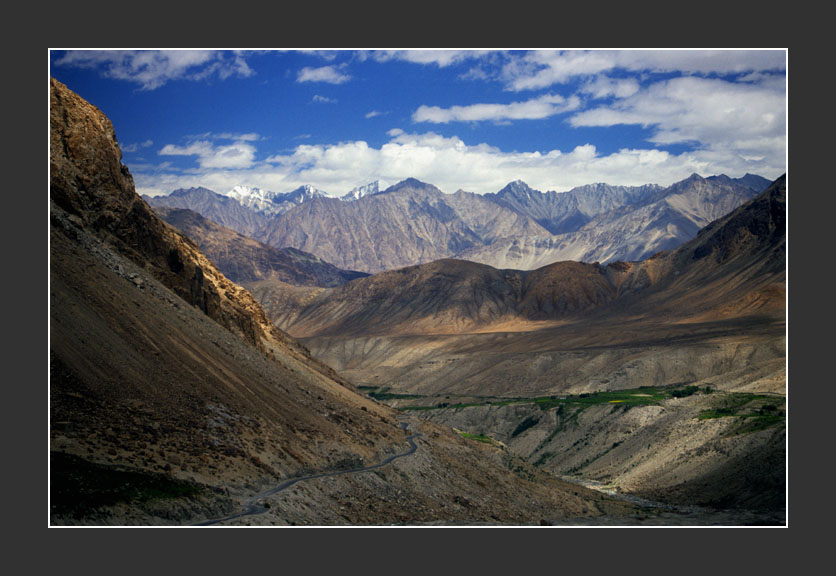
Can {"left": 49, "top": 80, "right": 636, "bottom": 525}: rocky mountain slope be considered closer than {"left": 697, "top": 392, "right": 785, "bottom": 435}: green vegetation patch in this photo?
Yes

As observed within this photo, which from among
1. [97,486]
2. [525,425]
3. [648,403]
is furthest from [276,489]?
[525,425]

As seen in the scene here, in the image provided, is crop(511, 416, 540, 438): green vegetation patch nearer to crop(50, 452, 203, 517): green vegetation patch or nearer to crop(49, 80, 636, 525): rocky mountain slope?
crop(49, 80, 636, 525): rocky mountain slope

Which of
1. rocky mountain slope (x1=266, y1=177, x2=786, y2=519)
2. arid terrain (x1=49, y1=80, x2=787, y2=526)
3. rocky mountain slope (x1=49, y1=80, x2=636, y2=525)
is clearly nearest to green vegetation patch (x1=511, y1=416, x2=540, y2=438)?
rocky mountain slope (x1=266, y1=177, x2=786, y2=519)

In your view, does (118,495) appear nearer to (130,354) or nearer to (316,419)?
(130,354)

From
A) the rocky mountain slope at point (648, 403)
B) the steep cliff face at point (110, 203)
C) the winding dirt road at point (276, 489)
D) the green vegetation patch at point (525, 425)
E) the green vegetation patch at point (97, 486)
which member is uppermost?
the steep cliff face at point (110, 203)

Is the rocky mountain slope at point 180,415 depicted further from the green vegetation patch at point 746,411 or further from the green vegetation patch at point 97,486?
the green vegetation patch at point 746,411

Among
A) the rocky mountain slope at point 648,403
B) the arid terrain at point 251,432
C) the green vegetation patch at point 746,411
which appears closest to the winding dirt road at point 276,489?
the arid terrain at point 251,432

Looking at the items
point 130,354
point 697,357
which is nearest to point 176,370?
point 130,354
